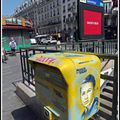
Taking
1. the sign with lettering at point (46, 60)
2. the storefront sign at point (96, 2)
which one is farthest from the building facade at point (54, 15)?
the sign with lettering at point (46, 60)

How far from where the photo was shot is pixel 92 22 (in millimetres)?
4707

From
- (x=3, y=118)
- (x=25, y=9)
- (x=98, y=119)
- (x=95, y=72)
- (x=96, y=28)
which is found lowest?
(x=3, y=118)

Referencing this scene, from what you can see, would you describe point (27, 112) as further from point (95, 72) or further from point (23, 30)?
point (23, 30)

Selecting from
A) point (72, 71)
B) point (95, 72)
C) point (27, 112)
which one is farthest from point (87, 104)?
point (27, 112)

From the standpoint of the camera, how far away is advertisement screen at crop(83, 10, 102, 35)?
4.43 metres

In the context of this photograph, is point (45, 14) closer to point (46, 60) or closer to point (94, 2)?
point (94, 2)

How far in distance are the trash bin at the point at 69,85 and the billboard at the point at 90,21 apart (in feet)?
6.50

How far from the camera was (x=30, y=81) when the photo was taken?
4.77 m

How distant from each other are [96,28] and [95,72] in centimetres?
269

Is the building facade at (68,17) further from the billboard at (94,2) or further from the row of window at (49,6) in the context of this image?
the billboard at (94,2)

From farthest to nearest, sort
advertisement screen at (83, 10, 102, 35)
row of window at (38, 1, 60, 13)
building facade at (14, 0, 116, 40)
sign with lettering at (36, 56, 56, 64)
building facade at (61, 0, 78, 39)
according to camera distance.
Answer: row of window at (38, 1, 60, 13)
building facade at (14, 0, 116, 40)
building facade at (61, 0, 78, 39)
advertisement screen at (83, 10, 102, 35)
sign with lettering at (36, 56, 56, 64)

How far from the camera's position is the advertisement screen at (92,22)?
4434 mm

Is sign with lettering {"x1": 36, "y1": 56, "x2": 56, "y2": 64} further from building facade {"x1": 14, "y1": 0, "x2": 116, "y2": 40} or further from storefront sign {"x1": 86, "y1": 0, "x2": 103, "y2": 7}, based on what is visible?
building facade {"x1": 14, "y1": 0, "x2": 116, "y2": 40}

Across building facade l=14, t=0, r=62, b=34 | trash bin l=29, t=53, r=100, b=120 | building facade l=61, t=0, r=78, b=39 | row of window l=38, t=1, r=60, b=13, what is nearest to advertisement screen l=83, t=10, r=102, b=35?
trash bin l=29, t=53, r=100, b=120
